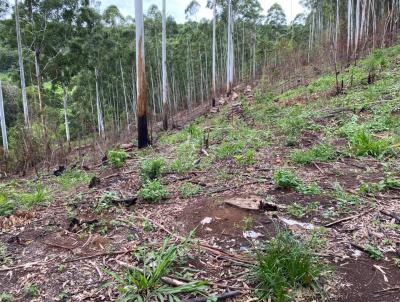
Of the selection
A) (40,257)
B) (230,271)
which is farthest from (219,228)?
(40,257)

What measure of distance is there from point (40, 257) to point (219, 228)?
5.35 ft

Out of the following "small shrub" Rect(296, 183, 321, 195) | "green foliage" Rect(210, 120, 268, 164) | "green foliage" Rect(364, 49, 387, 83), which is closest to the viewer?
"small shrub" Rect(296, 183, 321, 195)

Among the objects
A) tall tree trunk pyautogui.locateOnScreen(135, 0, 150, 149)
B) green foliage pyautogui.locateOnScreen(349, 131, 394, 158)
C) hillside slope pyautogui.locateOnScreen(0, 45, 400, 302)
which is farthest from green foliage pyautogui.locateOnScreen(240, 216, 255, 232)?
tall tree trunk pyautogui.locateOnScreen(135, 0, 150, 149)

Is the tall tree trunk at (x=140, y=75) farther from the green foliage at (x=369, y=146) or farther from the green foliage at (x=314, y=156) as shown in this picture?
the green foliage at (x=369, y=146)

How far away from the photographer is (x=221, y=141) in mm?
6875

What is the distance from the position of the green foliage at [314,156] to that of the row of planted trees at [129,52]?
4.26 metres

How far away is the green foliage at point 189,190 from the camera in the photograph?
393 cm

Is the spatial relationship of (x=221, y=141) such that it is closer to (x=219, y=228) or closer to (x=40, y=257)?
(x=219, y=228)

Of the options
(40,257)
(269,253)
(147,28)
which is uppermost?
(147,28)

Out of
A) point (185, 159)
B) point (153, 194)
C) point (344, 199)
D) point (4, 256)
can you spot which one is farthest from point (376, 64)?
point (4, 256)

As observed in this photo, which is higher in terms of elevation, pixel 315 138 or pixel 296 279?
pixel 315 138

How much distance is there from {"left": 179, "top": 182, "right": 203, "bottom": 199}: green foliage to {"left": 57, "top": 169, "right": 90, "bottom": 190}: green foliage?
2.21m

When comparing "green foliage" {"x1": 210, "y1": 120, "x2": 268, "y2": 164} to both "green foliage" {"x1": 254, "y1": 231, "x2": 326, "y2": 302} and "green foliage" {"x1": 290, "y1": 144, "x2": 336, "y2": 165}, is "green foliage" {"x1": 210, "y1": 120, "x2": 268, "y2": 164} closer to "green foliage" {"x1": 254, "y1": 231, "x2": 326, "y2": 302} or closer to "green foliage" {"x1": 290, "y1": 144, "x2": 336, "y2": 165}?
"green foliage" {"x1": 290, "y1": 144, "x2": 336, "y2": 165}

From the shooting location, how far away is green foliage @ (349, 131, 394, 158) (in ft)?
14.6
